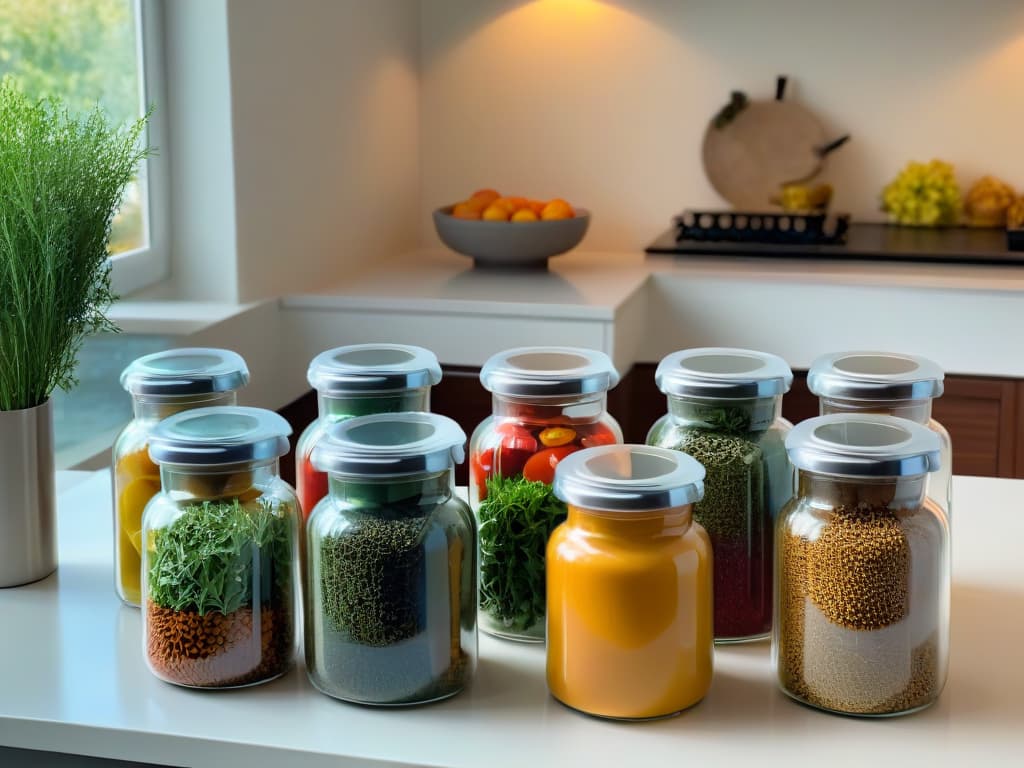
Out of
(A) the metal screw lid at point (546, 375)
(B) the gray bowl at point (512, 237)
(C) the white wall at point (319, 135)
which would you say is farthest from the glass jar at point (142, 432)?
(B) the gray bowl at point (512, 237)

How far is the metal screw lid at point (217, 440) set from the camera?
2.94 feet

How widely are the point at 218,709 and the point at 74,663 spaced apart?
146 mm

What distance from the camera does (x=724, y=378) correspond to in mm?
970

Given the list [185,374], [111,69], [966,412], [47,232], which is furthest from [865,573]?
[966,412]

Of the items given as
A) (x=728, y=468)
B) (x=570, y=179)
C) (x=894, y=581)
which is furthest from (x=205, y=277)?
(x=894, y=581)

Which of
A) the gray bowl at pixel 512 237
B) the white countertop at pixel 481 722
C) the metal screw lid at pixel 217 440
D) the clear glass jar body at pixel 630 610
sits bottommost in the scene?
the white countertop at pixel 481 722

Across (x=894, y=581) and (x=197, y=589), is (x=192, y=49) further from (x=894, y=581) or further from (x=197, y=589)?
(x=894, y=581)

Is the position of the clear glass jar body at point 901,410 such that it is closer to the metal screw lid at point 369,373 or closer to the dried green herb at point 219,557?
the metal screw lid at point 369,373

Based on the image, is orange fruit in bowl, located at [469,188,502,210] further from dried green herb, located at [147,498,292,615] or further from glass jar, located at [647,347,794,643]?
dried green herb, located at [147,498,292,615]

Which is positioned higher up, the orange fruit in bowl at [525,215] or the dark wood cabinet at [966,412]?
the orange fruit in bowl at [525,215]

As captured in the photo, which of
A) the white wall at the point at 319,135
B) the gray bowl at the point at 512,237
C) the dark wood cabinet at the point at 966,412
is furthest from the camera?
the gray bowl at the point at 512,237

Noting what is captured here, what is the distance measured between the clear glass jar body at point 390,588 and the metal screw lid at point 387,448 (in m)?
0.01

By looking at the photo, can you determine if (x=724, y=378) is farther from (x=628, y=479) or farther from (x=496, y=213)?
(x=496, y=213)

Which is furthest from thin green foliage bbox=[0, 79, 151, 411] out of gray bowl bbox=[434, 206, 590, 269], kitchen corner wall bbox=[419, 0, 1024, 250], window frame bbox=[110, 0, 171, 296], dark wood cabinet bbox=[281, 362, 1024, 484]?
kitchen corner wall bbox=[419, 0, 1024, 250]
